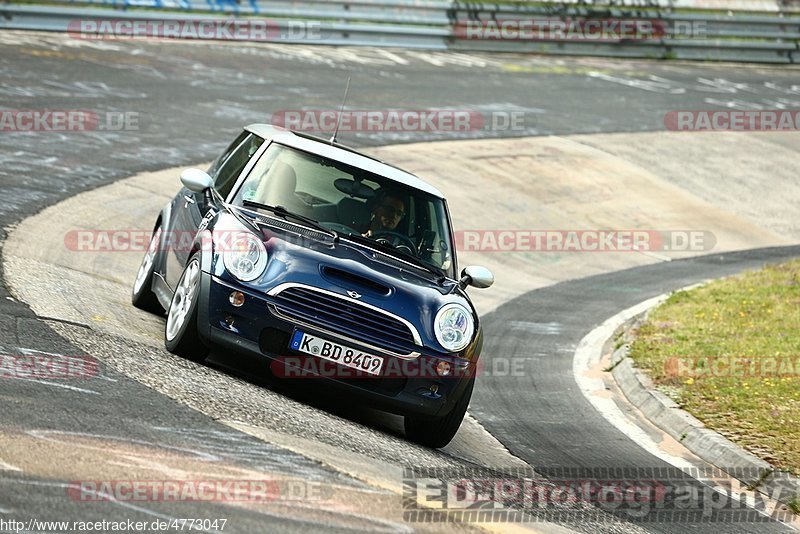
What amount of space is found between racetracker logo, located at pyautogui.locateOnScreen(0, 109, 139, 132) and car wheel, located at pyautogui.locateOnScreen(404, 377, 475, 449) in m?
9.19

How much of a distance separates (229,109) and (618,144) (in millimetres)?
7166


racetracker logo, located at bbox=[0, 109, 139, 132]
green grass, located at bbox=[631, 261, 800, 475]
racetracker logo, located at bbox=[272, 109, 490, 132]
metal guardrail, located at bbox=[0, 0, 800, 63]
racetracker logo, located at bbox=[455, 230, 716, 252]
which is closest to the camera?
green grass, located at bbox=[631, 261, 800, 475]

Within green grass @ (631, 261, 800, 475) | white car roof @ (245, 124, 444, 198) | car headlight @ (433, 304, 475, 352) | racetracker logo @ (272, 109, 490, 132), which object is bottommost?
green grass @ (631, 261, 800, 475)

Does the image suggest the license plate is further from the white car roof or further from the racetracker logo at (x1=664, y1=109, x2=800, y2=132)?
the racetracker logo at (x1=664, y1=109, x2=800, y2=132)

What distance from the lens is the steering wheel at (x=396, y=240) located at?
795 cm

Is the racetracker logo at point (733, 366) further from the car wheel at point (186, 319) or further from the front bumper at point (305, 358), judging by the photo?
the car wheel at point (186, 319)

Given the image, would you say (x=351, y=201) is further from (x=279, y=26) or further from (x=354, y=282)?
(x=279, y=26)

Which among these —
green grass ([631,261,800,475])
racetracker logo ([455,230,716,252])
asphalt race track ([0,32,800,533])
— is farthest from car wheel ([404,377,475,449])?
racetracker logo ([455,230,716,252])

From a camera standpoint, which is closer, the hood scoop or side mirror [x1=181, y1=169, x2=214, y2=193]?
the hood scoop

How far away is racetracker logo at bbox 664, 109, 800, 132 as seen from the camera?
24109mm

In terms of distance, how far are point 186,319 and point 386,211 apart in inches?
64.0

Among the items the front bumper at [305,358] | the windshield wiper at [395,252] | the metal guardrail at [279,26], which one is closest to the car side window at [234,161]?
the windshield wiper at [395,252]

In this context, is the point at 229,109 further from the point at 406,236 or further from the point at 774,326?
the point at 406,236

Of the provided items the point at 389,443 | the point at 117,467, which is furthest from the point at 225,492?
the point at 389,443
